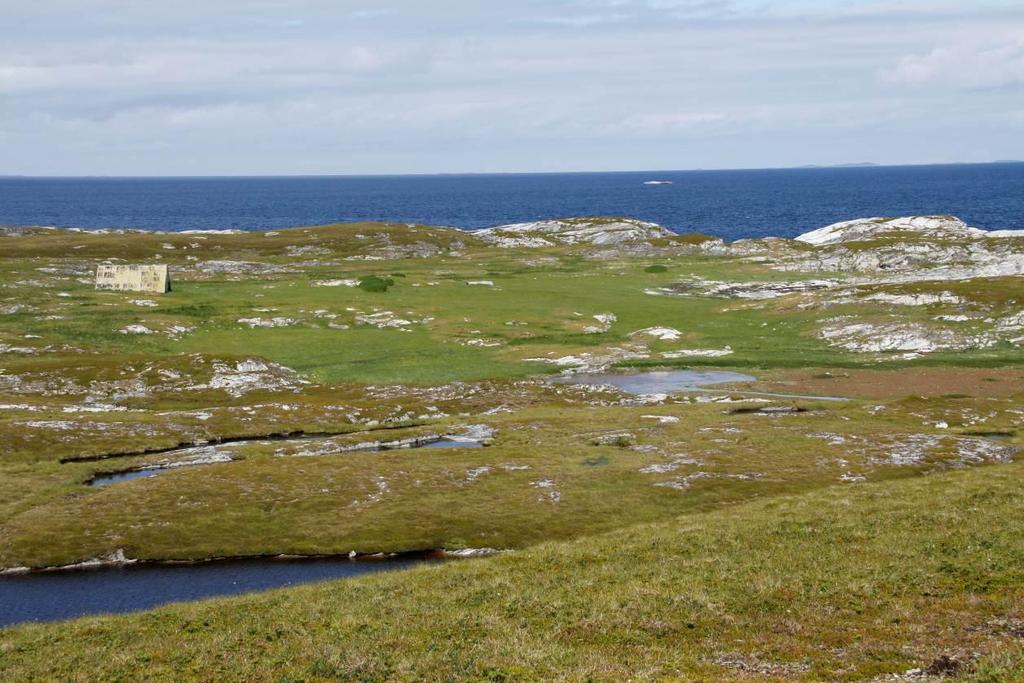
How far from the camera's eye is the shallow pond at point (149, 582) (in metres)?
43.2

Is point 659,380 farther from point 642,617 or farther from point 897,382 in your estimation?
point 642,617

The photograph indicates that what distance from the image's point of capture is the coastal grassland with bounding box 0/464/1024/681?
26.5 meters

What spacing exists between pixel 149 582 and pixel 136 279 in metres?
94.2

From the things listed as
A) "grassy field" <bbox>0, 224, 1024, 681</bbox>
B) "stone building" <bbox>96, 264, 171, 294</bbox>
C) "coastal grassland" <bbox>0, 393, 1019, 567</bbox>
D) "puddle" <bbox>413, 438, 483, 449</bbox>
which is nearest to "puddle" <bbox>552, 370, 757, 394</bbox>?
"grassy field" <bbox>0, 224, 1024, 681</bbox>

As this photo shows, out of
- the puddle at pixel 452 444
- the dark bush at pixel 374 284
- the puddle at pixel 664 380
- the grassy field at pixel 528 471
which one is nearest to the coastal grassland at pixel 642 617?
the grassy field at pixel 528 471

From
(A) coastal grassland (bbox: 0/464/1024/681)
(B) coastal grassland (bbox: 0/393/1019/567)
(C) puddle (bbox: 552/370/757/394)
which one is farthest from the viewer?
(C) puddle (bbox: 552/370/757/394)

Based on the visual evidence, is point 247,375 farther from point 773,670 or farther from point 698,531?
point 773,670

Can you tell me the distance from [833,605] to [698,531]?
513 inches

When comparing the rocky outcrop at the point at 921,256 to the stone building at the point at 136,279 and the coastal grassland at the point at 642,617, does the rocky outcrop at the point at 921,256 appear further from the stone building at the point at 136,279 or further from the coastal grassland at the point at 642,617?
the coastal grassland at the point at 642,617

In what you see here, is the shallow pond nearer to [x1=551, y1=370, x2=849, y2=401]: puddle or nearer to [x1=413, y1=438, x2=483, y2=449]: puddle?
[x1=413, y1=438, x2=483, y2=449]: puddle

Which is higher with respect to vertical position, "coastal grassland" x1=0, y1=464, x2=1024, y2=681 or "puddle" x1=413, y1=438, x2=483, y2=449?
"coastal grassland" x1=0, y1=464, x2=1024, y2=681

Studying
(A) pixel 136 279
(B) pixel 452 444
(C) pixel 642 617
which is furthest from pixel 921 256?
(C) pixel 642 617

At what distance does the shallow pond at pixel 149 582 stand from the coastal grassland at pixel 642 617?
23.5 ft

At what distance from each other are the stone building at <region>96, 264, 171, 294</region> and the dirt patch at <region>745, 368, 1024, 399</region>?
85796 mm
